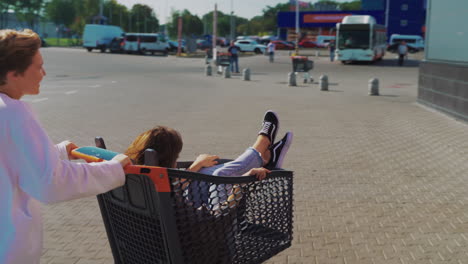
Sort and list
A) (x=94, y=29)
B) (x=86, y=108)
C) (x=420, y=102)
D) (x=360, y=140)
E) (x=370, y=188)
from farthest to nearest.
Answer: (x=94, y=29) → (x=420, y=102) → (x=86, y=108) → (x=360, y=140) → (x=370, y=188)

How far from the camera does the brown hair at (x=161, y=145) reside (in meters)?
2.50

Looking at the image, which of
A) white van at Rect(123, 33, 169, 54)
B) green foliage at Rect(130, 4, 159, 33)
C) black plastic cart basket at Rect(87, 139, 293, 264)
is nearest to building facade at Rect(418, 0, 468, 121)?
black plastic cart basket at Rect(87, 139, 293, 264)

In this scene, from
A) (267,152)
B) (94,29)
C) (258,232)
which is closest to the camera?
(258,232)

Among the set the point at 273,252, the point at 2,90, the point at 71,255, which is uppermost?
the point at 2,90

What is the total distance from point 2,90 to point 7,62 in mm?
112

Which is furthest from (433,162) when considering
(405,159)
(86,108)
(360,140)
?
(86,108)

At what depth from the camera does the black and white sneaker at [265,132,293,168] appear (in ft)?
11.2

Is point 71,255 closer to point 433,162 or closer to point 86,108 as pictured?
point 433,162

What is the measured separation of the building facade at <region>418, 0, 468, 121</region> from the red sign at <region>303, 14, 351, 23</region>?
6754 centimetres

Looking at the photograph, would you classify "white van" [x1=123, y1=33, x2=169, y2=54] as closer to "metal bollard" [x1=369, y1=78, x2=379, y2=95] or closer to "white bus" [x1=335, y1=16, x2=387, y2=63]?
"white bus" [x1=335, y1=16, x2=387, y2=63]

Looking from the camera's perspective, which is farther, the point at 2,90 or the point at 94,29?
the point at 94,29

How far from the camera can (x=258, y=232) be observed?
9.43ft

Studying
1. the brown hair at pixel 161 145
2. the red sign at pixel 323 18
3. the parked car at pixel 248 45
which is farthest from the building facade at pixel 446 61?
the red sign at pixel 323 18

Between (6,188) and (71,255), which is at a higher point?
(6,188)
